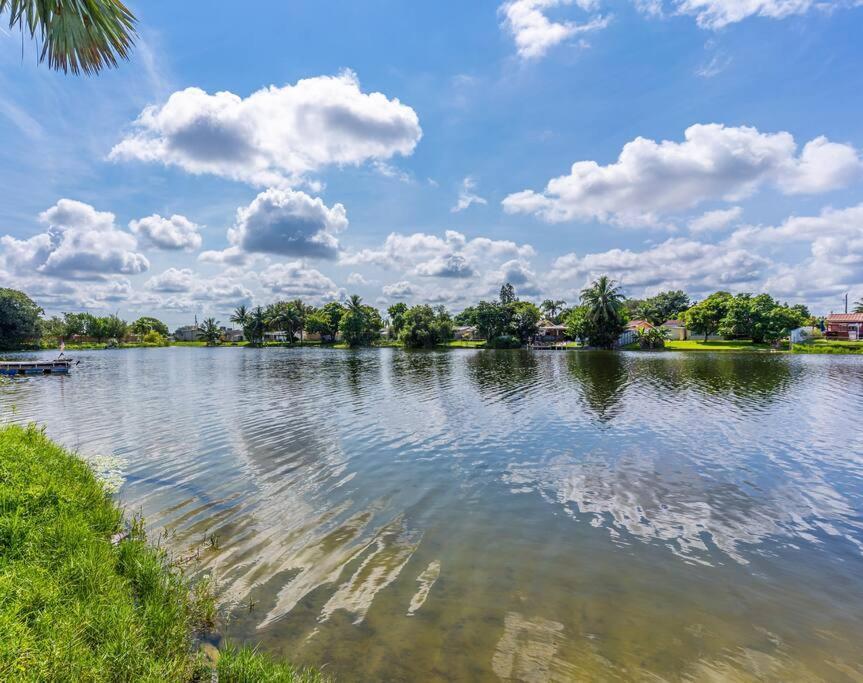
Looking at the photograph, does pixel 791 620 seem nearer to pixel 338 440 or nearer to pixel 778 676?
pixel 778 676

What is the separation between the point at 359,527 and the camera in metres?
9.16

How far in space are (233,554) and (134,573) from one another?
6.63 ft

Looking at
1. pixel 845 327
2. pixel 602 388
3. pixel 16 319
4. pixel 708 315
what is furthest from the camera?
pixel 16 319

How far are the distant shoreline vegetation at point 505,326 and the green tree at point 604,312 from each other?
223mm

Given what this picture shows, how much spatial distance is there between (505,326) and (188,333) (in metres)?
164

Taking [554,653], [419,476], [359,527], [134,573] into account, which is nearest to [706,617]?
[554,653]

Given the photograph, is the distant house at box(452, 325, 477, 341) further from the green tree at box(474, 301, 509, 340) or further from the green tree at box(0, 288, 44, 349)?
the green tree at box(0, 288, 44, 349)

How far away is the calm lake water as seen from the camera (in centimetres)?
562

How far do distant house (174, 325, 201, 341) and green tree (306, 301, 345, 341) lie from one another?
76.7m

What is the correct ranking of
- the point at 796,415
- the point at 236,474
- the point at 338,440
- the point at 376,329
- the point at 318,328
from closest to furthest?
the point at 236,474 < the point at 338,440 < the point at 796,415 < the point at 376,329 < the point at 318,328

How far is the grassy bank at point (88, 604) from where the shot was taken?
3838mm

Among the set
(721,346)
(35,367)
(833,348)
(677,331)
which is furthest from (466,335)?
(35,367)

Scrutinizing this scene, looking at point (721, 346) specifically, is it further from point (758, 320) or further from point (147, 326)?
point (147, 326)

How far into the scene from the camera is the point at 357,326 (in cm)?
12269
